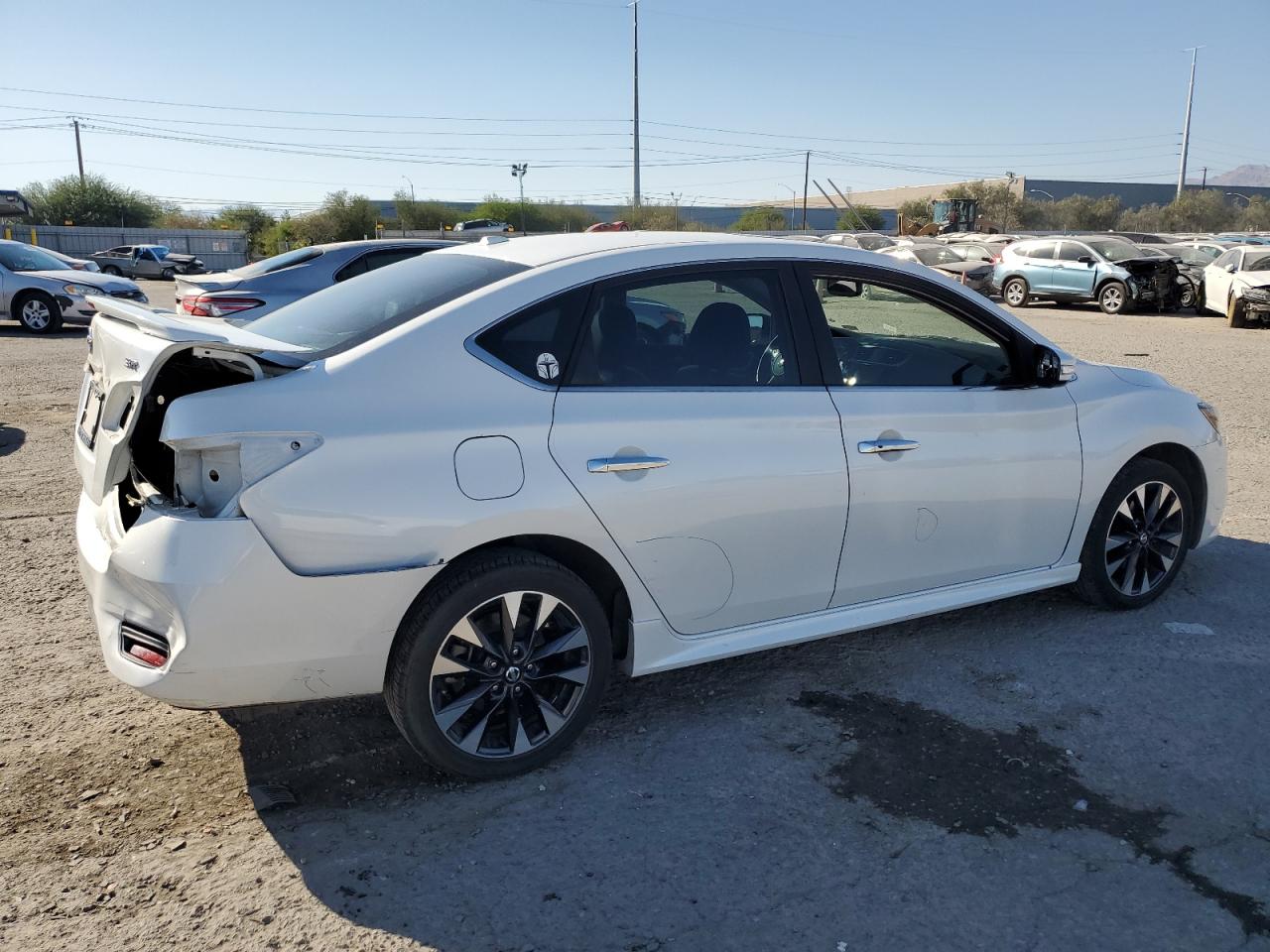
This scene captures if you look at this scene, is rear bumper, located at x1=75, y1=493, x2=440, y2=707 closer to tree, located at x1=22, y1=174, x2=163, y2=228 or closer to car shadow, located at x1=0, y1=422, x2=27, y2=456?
car shadow, located at x1=0, y1=422, x2=27, y2=456

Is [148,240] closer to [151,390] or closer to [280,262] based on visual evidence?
[280,262]

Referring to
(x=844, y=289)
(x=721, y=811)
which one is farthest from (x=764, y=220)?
(x=721, y=811)

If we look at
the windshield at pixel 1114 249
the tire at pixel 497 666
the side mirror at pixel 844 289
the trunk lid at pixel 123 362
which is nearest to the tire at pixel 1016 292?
the windshield at pixel 1114 249

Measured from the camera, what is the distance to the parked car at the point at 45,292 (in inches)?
667

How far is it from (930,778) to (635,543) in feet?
4.04

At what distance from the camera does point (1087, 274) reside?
2477 centimetres

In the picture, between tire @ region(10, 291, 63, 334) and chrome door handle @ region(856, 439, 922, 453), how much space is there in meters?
17.1

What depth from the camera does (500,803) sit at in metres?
3.26

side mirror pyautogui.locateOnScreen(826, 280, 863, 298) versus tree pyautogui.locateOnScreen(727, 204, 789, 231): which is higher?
tree pyautogui.locateOnScreen(727, 204, 789, 231)

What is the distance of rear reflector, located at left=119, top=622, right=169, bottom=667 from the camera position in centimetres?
299

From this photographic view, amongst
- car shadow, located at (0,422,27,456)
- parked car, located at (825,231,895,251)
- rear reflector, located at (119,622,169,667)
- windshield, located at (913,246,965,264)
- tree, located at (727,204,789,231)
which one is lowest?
car shadow, located at (0,422,27,456)

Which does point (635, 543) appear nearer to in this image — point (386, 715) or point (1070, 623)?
point (386, 715)

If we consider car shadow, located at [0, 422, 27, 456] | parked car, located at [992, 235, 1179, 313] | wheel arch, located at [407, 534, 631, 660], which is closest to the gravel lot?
wheel arch, located at [407, 534, 631, 660]

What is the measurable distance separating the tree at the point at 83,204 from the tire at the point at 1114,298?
70.5 m
